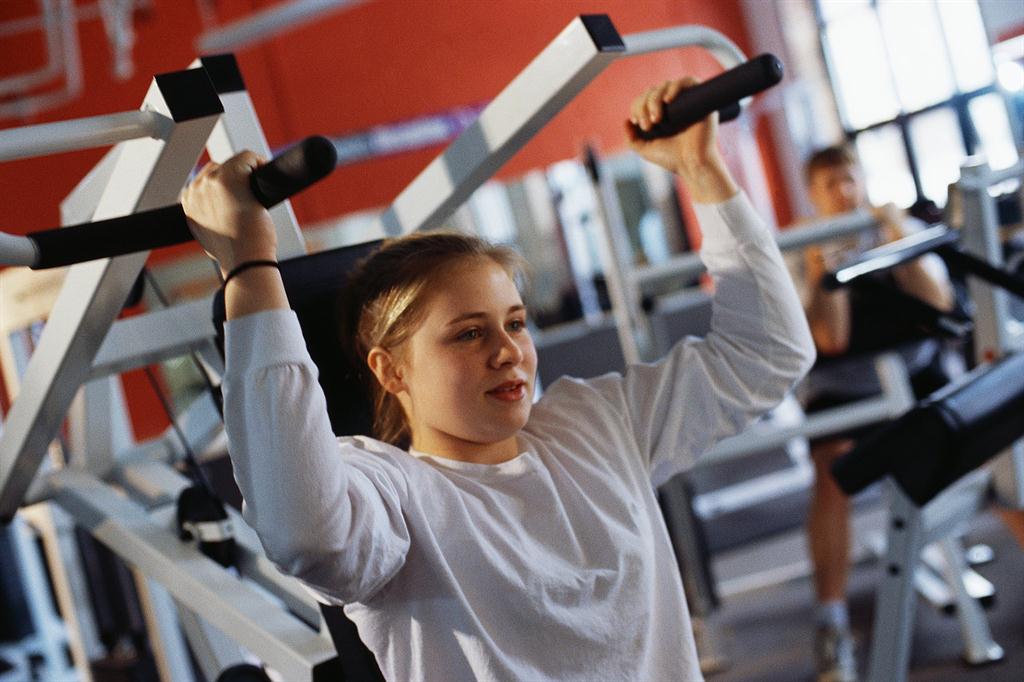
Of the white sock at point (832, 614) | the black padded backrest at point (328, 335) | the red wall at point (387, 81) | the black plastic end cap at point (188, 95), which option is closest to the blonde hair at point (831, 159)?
the white sock at point (832, 614)

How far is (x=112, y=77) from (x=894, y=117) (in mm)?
6014

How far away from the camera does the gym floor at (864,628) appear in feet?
8.53

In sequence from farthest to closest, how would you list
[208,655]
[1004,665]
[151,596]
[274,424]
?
[1004,665] → [151,596] → [208,655] → [274,424]

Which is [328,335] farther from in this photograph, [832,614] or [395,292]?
[832,614]

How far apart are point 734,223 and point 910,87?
7.97 meters

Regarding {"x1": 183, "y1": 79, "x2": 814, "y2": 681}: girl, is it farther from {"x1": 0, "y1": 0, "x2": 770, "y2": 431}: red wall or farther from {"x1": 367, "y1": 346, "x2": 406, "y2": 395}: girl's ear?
{"x1": 0, "y1": 0, "x2": 770, "y2": 431}: red wall

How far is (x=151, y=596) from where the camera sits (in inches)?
80.0

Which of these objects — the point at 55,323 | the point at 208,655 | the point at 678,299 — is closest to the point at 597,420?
the point at 55,323

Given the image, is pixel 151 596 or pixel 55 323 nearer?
pixel 55 323

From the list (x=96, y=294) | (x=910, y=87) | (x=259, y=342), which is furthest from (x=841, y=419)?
(x=910, y=87)

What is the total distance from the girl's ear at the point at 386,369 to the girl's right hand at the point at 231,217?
0.26 m

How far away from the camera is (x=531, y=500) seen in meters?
1.11

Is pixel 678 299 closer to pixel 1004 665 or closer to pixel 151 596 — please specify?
pixel 1004 665

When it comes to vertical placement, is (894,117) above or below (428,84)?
below
